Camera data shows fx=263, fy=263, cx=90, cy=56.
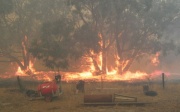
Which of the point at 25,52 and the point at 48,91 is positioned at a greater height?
the point at 25,52

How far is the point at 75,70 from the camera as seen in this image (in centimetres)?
4912

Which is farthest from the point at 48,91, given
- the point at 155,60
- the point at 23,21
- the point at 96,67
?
the point at 155,60

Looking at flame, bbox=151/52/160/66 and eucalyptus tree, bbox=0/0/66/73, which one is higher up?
eucalyptus tree, bbox=0/0/66/73

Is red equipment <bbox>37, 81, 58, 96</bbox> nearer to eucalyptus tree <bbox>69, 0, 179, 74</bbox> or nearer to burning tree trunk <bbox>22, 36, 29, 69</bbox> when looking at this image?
eucalyptus tree <bbox>69, 0, 179, 74</bbox>

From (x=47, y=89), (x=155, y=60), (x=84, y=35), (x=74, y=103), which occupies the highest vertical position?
(x=84, y=35)

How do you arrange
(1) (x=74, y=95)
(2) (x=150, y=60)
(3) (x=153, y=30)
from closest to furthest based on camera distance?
(1) (x=74, y=95)
(3) (x=153, y=30)
(2) (x=150, y=60)

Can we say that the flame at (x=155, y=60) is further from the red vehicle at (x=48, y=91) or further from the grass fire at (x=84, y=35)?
the red vehicle at (x=48, y=91)

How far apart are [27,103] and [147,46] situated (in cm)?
2780

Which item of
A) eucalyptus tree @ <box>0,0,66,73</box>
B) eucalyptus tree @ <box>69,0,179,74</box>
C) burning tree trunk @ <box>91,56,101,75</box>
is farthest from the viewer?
eucalyptus tree @ <box>0,0,66,73</box>

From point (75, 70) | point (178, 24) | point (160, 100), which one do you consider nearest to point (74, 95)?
point (160, 100)

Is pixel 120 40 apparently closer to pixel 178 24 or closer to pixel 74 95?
pixel 178 24

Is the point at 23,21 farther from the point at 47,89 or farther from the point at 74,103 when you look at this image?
the point at 74,103

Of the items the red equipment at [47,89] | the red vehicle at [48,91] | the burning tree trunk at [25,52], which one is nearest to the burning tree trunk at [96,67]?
the burning tree trunk at [25,52]

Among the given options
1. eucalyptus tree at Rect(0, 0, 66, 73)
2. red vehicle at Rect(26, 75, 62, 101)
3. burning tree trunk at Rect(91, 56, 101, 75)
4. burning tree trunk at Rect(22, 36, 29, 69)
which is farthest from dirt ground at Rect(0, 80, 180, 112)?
burning tree trunk at Rect(22, 36, 29, 69)
